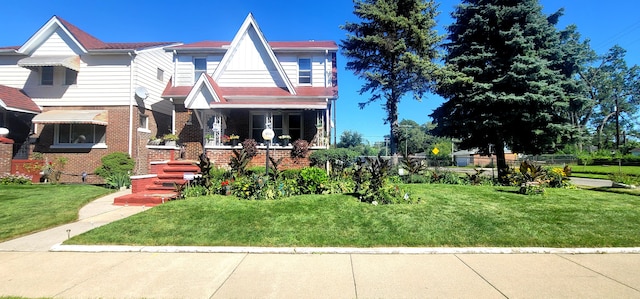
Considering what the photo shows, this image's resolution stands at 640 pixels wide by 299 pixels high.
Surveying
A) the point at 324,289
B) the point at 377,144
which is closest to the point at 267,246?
the point at 324,289

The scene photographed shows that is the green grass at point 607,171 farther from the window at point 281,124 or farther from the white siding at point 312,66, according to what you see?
the window at point 281,124

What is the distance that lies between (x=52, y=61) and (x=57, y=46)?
4.51ft

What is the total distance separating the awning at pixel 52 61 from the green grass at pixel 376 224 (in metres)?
11.5

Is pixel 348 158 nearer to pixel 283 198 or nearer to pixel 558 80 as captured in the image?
pixel 283 198

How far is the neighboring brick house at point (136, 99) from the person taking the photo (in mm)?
13961

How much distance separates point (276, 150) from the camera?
13.6 meters

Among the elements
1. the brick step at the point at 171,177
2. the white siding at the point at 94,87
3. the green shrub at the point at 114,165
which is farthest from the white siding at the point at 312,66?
the green shrub at the point at 114,165

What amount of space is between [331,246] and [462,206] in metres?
4.08

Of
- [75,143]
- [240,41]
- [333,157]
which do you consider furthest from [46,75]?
[333,157]

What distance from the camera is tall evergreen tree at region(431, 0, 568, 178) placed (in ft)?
42.4

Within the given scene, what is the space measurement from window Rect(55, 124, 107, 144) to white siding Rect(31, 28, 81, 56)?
141 inches

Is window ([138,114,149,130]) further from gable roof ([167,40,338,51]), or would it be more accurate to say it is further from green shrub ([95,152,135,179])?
gable roof ([167,40,338,51])

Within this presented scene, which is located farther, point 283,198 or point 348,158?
point 348,158

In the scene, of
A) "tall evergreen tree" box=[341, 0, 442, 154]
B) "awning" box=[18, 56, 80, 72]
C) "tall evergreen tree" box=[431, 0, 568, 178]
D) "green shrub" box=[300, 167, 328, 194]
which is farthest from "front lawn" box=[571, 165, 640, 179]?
"awning" box=[18, 56, 80, 72]
